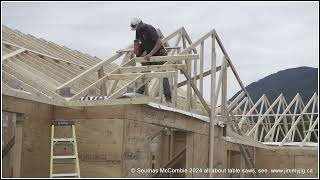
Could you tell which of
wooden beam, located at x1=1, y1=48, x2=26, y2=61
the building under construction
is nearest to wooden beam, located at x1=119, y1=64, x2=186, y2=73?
the building under construction

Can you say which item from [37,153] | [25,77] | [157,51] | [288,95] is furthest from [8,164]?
[288,95]

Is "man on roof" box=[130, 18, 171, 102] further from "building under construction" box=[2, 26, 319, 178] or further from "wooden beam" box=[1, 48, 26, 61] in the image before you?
"wooden beam" box=[1, 48, 26, 61]

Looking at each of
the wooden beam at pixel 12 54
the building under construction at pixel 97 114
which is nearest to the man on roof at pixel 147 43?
the building under construction at pixel 97 114

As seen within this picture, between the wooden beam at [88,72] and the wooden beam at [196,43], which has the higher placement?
the wooden beam at [196,43]

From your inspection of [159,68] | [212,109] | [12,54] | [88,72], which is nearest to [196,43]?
[212,109]

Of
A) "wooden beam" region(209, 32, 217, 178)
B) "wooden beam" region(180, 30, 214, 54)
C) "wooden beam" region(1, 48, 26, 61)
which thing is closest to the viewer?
"wooden beam" region(1, 48, 26, 61)

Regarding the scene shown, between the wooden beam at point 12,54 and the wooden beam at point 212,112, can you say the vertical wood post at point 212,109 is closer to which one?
the wooden beam at point 212,112

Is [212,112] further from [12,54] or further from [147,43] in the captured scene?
[12,54]

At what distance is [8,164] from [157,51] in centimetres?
330

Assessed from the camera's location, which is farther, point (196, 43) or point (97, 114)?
point (196, 43)

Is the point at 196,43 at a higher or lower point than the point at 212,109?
higher

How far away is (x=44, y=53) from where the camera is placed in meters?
11.3

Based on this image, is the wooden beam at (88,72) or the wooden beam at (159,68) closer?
the wooden beam at (88,72)

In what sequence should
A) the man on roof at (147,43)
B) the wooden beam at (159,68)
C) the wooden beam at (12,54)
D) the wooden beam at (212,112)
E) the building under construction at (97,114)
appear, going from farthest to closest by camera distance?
the wooden beam at (212,112) → the man on roof at (147,43) → the wooden beam at (159,68) → the wooden beam at (12,54) → the building under construction at (97,114)
